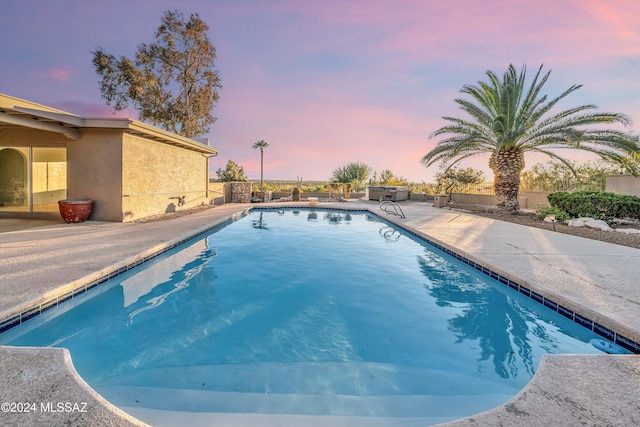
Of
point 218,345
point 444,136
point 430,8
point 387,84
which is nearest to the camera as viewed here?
point 218,345

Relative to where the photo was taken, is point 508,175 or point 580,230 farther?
point 508,175

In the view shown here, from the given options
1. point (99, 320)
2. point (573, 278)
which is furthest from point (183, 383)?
point (573, 278)

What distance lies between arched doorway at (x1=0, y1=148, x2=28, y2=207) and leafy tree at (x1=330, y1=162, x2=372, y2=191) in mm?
17849

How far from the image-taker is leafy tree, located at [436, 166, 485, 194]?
19.3 m

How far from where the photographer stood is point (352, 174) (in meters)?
24.0

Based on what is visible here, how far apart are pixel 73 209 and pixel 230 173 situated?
16.7 meters

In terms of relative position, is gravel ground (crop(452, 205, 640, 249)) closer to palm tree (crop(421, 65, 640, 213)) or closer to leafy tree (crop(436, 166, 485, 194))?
palm tree (crop(421, 65, 640, 213))

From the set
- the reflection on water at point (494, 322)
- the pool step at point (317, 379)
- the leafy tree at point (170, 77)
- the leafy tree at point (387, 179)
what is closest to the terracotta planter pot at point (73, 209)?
the pool step at point (317, 379)

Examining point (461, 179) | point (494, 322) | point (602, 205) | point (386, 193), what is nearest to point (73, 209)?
point (494, 322)

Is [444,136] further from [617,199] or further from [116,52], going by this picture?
[116,52]

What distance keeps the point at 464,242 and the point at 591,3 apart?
9.34 meters

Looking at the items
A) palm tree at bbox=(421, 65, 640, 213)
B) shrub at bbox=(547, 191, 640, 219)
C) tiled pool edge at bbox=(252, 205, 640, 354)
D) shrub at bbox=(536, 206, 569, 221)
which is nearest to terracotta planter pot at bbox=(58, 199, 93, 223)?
tiled pool edge at bbox=(252, 205, 640, 354)

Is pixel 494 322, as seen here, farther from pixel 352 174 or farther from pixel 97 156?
pixel 352 174

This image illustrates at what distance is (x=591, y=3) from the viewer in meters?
9.56
